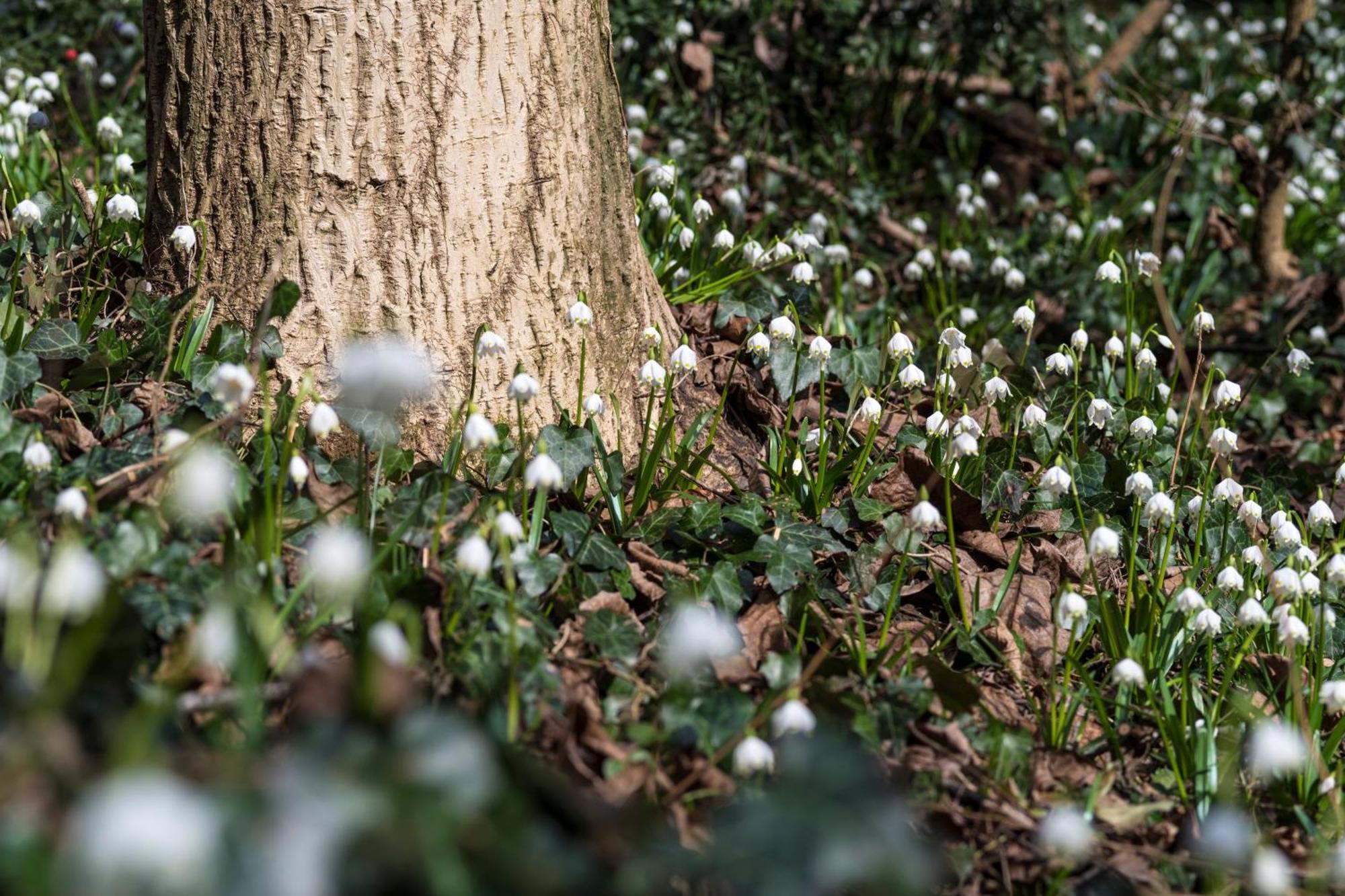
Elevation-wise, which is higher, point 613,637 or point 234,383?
point 234,383

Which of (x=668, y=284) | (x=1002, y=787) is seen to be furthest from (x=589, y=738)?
(x=668, y=284)

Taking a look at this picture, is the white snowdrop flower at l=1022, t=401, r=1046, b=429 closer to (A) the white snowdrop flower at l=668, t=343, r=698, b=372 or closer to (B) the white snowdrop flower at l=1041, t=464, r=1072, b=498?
(B) the white snowdrop flower at l=1041, t=464, r=1072, b=498

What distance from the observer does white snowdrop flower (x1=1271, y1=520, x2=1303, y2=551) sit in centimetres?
235

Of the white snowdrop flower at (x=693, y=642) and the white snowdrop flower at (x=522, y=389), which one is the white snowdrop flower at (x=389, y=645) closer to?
the white snowdrop flower at (x=693, y=642)

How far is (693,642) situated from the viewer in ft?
5.38

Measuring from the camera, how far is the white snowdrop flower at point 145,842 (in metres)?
0.99

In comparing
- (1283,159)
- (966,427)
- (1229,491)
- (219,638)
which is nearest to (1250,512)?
(1229,491)

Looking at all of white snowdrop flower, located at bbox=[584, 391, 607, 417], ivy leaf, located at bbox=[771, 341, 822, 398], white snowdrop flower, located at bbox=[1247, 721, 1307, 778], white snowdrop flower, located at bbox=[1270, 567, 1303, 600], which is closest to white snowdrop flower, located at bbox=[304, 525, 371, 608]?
white snowdrop flower, located at bbox=[584, 391, 607, 417]

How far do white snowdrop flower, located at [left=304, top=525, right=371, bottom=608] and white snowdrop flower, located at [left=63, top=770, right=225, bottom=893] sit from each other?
49 cm

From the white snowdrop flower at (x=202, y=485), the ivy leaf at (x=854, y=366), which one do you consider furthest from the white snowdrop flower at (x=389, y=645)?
the ivy leaf at (x=854, y=366)

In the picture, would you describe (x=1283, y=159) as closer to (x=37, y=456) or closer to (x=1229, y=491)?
(x=1229, y=491)

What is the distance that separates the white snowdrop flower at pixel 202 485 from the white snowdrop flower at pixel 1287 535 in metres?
1.92

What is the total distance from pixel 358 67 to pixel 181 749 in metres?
1.38

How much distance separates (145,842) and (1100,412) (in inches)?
88.8
